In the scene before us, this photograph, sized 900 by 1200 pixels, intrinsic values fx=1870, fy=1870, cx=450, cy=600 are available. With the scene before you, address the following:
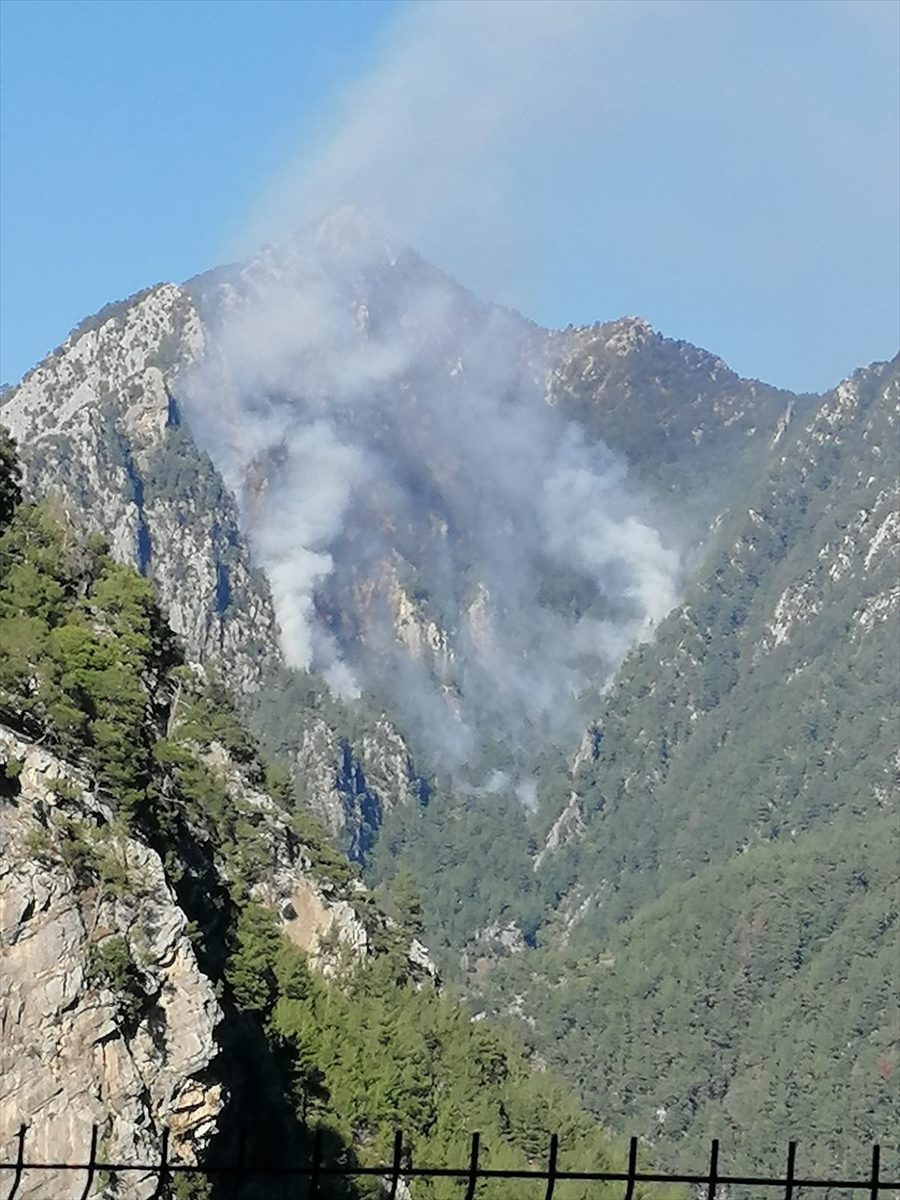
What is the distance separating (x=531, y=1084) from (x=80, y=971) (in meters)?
56.8

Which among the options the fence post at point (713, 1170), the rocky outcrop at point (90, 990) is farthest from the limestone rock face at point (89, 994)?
the fence post at point (713, 1170)

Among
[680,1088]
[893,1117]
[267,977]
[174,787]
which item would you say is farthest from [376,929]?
[680,1088]

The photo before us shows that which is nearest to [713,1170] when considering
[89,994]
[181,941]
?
[89,994]

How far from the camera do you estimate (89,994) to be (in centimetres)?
4519

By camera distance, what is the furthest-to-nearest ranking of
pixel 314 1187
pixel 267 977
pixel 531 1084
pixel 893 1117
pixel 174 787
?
pixel 893 1117
pixel 531 1084
pixel 267 977
pixel 174 787
pixel 314 1187

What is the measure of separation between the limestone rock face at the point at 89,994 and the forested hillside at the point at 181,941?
0.07m

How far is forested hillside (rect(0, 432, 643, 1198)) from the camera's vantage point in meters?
45.0

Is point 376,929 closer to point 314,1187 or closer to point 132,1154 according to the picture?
point 132,1154

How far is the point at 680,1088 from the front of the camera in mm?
198125

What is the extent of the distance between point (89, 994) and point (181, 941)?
5067 mm

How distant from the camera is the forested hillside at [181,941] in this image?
1772 inches

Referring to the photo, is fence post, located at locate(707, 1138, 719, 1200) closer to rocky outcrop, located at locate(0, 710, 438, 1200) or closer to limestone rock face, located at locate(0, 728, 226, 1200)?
rocky outcrop, located at locate(0, 710, 438, 1200)

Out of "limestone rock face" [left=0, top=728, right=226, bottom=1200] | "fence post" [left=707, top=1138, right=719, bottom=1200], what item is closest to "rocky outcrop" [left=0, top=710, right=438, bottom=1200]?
"limestone rock face" [left=0, top=728, right=226, bottom=1200]

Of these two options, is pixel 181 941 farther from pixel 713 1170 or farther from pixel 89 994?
pixel 713 1170
